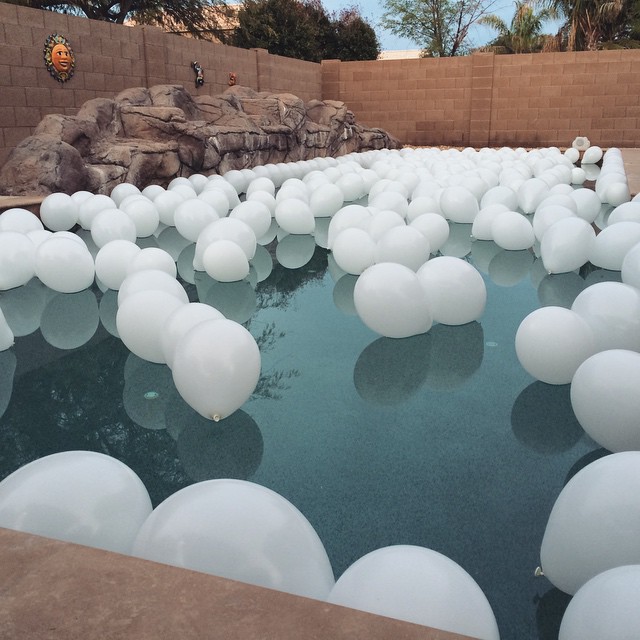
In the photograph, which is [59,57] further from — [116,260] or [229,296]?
[229,296]

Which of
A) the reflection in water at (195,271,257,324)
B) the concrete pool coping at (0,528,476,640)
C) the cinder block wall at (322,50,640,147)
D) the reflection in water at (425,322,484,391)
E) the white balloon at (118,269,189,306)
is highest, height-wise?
the cinder block wall at (322,50,640,147)

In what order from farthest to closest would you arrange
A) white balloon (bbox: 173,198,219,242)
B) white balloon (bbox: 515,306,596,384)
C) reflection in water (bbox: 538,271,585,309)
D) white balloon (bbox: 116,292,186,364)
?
white balloon (bbox: 173,198,219,242) → reflection in water (bbox: 538,271,585,309) → white balloon (bbox: 116,292,186,364) → white balloon (bbox: 515,306,596,384)

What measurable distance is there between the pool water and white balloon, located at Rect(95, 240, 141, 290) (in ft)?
1.38

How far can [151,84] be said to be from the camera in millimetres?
13117

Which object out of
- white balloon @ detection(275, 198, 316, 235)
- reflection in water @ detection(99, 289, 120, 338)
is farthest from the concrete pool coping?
white balloon @ detection(275, 198, 316, 235)

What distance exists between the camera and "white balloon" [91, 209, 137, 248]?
6.13 meters

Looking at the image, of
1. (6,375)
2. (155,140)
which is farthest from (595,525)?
(155,140)

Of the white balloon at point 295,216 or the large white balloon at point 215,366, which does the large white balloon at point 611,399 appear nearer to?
the large white balloon at point 215,366

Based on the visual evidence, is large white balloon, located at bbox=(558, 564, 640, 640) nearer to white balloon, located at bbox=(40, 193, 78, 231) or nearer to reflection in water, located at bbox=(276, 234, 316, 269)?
reflection in water, located at bbox=(276, 234, 316, 269)

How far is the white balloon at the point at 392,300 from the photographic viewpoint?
152 inches

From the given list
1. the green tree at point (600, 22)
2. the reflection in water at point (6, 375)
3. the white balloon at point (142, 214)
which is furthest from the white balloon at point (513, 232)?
the green tree at point (600, 22)

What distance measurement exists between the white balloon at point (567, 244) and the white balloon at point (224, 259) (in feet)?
8.45

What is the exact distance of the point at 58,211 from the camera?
7.21 meters

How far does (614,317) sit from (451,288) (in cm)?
102
